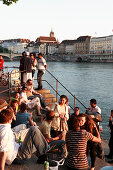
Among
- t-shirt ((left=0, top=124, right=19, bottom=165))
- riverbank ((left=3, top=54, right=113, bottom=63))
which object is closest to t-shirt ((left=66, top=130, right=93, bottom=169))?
t-shirt ((left=0, top=124, right=19, bottom=165))

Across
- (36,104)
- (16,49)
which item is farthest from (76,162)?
(16,49)

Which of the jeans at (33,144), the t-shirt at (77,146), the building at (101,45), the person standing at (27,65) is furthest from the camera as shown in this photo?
the building at (101,45)

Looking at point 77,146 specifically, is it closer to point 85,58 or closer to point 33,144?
point 33,144

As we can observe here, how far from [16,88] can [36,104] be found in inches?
93.9

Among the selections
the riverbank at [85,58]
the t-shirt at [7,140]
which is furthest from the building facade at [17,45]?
the t-shirt at [7,140]

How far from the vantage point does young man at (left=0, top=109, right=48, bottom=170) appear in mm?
3139

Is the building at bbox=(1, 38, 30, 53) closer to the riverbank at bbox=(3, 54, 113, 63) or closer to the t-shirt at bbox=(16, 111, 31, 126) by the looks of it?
the riverbank at bbox=(3, 54, 113, 63)

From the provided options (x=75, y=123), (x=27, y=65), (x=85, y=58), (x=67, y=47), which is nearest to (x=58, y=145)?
(x=75, y=123)

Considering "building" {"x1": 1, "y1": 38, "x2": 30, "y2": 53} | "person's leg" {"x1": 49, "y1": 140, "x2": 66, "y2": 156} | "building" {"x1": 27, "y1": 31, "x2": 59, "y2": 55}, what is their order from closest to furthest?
"person's leg" {"x1": 49, "y1": 140, "x2": 66, "y2": 156}
"building" {"x1": 27, "y1": 31, "x2": 59, "y2": 55}
"building" {"x1": 1, "y1": 38, "x2": 30, "y2": 53}

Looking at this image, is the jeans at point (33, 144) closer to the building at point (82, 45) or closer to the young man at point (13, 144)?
the young man at point (13, 144)

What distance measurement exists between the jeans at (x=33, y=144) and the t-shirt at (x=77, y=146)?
0.49 meters

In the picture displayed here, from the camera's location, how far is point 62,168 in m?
3.70

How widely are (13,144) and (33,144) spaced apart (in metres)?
0.37

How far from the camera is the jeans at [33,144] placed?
11.7ft
